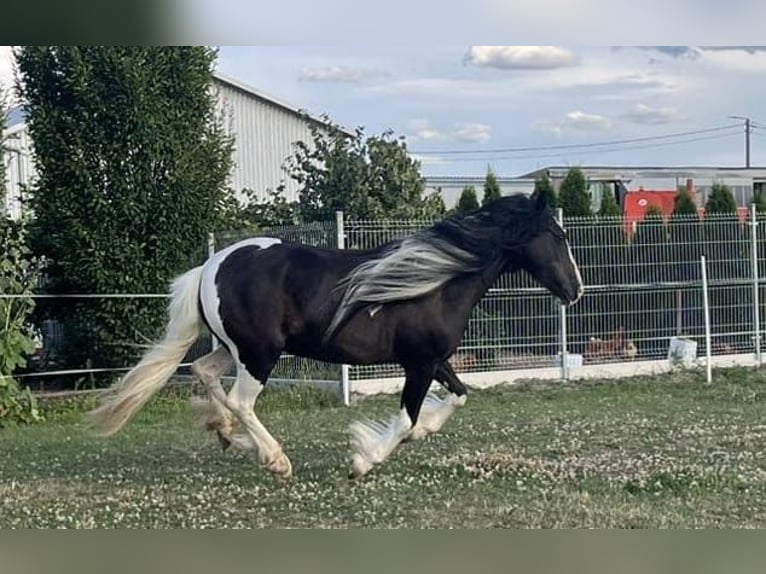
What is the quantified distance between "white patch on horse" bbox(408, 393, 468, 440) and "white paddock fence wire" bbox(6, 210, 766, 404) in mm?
2918

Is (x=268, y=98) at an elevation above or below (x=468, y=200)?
above

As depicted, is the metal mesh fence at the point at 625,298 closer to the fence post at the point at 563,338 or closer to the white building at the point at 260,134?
the fence post at the point at 563,338

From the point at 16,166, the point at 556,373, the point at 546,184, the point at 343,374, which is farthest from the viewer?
the point at 16,166

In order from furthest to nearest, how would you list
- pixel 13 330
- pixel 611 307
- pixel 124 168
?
pixel 611 307 → pixel 13 330 → pixel 124 168

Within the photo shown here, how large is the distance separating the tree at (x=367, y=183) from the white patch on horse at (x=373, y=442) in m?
4.26

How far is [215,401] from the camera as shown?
18.4ft

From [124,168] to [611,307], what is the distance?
4.12 m

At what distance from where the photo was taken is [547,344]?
9.30m

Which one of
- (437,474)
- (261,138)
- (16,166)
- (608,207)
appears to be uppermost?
(261,138)

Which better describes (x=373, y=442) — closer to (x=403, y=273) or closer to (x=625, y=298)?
(x=403, y=273)

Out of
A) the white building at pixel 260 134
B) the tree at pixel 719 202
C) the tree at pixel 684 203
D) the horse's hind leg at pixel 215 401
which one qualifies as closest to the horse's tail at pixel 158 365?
the horse's hind leg at pixel 215 401

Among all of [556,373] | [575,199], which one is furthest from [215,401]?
[575,199]

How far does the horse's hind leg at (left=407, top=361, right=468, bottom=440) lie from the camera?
18.6 feet

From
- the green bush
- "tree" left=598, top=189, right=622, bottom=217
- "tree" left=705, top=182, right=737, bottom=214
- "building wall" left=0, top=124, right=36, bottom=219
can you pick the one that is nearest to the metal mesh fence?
"tree" left=598, top=189, right=622, bottom=217
